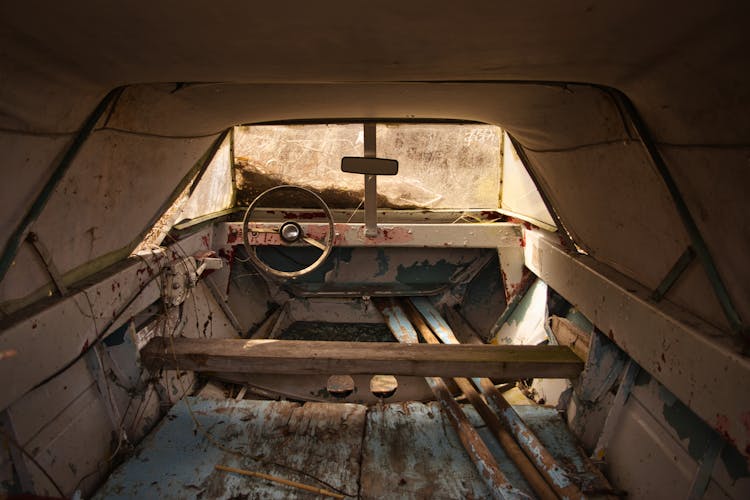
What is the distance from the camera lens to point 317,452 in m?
2.21

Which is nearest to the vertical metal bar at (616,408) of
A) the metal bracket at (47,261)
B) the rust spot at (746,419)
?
the rust spot at (746,419)

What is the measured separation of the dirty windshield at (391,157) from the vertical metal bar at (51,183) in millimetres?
2397

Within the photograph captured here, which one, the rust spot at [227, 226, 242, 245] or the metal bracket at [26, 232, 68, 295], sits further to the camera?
the rust spot at [227, 226, 242, 245]

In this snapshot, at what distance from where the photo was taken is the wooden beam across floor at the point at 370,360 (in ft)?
7.74

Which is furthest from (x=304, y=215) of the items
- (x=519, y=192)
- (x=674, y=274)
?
(x=674, y=274)

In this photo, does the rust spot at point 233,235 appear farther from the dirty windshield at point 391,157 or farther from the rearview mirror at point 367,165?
the rearview mirror at point 367,165

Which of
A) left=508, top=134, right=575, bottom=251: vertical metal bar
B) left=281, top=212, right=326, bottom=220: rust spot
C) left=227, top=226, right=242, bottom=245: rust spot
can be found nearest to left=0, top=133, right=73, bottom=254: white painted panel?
left=227, top=226, right=242, bottom=245: rust spot

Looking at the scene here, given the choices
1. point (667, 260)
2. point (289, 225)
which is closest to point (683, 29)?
point (667, 260)

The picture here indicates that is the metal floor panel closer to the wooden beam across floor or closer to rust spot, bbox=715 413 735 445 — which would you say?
the wooden beam across floor

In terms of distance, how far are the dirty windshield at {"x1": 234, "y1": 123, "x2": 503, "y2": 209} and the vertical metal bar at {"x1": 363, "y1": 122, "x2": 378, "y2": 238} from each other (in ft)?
1.98

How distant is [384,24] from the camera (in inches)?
41.4

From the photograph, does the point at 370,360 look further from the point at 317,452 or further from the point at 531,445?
the point at 531,445

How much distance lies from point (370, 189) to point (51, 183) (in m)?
2.25

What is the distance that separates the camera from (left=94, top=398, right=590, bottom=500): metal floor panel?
1.96 metres
